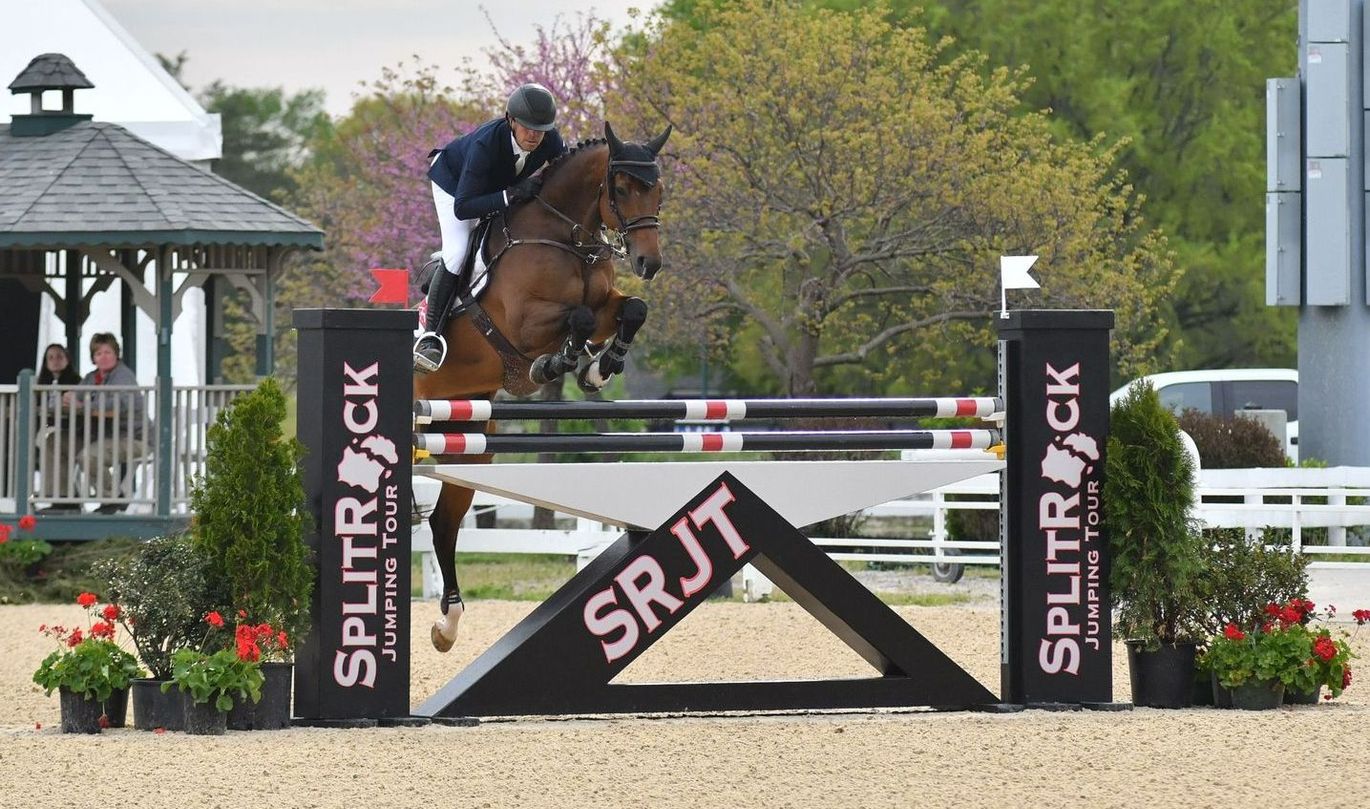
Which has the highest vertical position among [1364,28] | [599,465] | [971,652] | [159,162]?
[1364,28]

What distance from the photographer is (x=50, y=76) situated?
15859 mm

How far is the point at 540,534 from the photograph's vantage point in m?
14.6

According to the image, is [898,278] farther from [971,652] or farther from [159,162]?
[971,652]

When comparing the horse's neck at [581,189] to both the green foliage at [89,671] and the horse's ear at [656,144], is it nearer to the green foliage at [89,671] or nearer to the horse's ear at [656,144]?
the horse's ear at [656,144]

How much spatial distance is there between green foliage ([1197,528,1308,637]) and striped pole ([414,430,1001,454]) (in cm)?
102

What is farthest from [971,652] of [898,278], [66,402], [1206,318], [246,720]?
[1206,318]

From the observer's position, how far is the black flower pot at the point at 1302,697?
26.3 feet

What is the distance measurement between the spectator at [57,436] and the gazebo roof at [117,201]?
859 millimetres

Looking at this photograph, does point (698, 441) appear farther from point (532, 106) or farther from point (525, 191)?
point (532, 106)

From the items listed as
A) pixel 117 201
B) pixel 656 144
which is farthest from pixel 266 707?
pixel 117 201

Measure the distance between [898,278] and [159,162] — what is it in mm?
10934

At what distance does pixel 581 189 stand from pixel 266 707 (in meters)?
2.45

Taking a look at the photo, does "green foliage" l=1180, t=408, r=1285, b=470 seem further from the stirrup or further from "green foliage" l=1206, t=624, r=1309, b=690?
the stirrup

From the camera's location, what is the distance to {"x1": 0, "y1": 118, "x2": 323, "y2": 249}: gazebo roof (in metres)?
14.0
